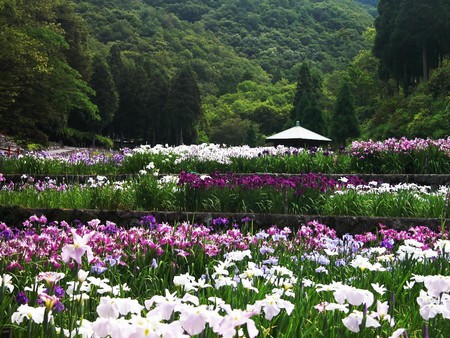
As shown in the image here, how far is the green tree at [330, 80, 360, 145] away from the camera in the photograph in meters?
39.4

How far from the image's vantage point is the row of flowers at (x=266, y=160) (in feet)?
38.1

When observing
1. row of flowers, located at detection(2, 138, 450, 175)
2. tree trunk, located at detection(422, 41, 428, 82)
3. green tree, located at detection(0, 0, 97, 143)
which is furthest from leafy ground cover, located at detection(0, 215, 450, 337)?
tree trunk, located at detection(422, 41, 428, 82)

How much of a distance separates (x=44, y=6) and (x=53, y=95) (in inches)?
301

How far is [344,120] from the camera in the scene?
39344 millimetres

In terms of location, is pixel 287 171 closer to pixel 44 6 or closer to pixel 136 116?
pixel 44 6

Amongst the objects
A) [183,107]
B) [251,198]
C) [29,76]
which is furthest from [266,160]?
[183,107]

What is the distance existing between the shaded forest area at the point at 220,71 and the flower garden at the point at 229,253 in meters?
12.3

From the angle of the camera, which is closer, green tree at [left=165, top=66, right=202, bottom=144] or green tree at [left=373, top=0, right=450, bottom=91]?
green tree at [left=373, top=0, right=450, bottom=91]

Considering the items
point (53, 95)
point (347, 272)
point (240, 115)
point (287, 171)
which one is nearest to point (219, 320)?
point (347, 272)

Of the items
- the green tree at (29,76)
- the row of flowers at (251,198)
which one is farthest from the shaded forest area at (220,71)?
the row of flowers at (251,198)

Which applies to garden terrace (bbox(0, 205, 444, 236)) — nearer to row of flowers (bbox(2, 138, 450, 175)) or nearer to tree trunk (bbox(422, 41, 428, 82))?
row of flowers (bbox(2, 138, 450, 175))

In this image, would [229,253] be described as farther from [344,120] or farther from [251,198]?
[344,120]

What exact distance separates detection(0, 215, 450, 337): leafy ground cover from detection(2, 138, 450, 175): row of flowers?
663cm

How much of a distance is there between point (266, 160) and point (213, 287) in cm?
964
